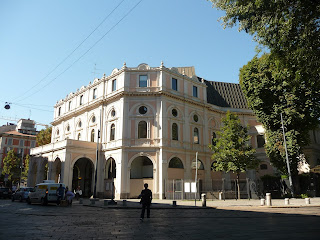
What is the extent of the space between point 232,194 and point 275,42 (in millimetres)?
23922

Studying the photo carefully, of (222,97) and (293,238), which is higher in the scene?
(222,97)

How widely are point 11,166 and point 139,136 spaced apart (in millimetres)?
41773

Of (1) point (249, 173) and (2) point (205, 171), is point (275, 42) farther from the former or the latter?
(1) point (249, 173)

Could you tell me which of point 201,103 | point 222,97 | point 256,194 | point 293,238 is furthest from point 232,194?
point 293,238

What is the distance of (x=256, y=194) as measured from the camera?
31219 millimetres

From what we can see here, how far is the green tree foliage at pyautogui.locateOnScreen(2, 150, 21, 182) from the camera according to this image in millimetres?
60688

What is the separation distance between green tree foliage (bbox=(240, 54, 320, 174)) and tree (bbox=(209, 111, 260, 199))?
11.2 feet

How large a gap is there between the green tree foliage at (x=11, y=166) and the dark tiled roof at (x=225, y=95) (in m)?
46.2

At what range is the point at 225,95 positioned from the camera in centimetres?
4603

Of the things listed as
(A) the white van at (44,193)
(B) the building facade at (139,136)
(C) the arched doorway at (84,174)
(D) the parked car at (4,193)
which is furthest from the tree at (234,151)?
(D) the parked car at (4,193)

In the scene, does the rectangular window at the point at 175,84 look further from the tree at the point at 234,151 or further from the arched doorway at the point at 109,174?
the arched doorway at the point at 109,174

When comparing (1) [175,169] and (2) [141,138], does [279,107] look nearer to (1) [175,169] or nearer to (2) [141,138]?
(1) [175,169]

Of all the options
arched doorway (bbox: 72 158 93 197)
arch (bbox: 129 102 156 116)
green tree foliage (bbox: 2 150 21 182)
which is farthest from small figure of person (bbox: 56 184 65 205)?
green tree foliage (bbox: 2 150 21 182)

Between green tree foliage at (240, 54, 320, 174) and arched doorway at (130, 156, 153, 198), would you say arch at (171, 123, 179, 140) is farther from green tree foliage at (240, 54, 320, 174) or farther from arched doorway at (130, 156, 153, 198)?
green tree foliage at (240, 54, 320, 174)
